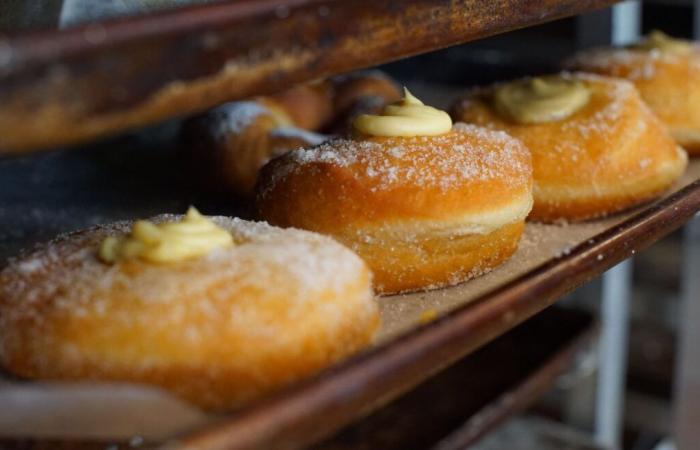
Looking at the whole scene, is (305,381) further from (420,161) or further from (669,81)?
(669,81)

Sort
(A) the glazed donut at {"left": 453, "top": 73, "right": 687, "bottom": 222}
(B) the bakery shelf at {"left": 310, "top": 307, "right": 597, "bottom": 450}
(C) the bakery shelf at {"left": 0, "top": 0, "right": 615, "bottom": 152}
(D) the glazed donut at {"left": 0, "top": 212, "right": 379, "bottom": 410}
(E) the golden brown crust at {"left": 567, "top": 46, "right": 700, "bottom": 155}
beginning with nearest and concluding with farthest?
(C) the bakery shelf at {"left": 0, "top": 0, "right": 615, "bottom": 152}
(D) the glazed donut at {"left": 0, "top": 212, "right": 379, "bottom": 410}
(A) the glazed donut at {"left": 453, "top": 73, "right": 687, "bottom": 222}
(E) the golden brown crust at {"left": 567, "top": 46, "right": 700, "bottom": 155}
(B) the bakery shelf at {"left": 310, "top": 307, "right": 597, "bottom": 450}

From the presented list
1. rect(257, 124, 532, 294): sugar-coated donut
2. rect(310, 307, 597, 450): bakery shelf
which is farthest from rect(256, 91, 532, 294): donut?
rect(310, 307, 597, 450): bakery shelf

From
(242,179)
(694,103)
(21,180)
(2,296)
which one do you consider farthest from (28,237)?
(694,103)

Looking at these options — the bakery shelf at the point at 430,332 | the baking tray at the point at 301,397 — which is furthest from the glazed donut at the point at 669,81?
the baking tray at the point at 301,397

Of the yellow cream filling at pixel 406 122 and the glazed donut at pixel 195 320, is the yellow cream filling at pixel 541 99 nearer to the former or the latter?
the yellow cream filling at pixel 406 122

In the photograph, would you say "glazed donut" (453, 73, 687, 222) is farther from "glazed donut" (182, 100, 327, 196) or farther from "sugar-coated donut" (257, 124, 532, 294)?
"glazed donut" (182, 100, 327, 196)

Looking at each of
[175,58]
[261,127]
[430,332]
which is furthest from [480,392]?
[175,58]
